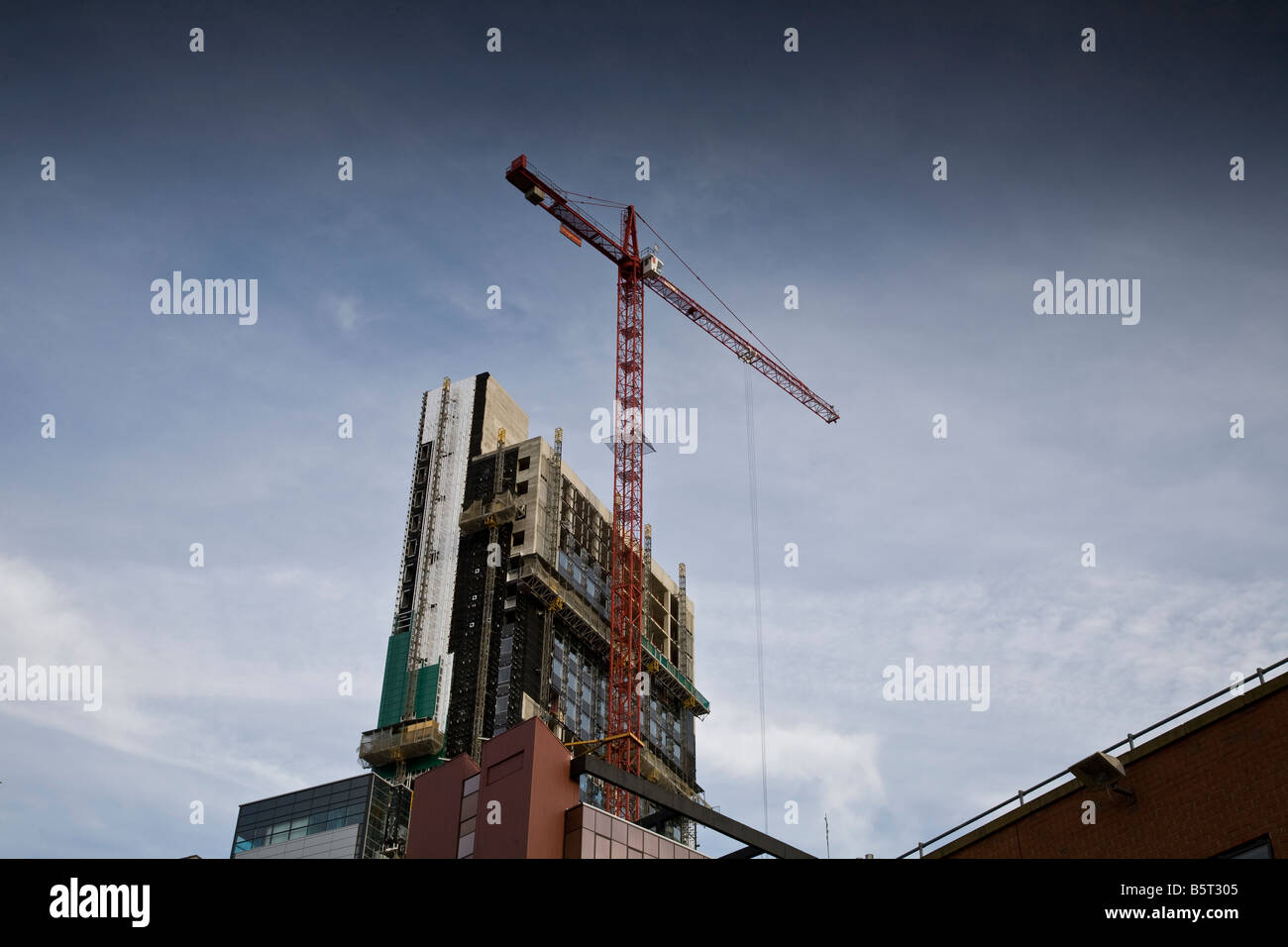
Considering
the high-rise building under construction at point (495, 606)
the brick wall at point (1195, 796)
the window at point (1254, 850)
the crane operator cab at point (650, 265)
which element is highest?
A: the crane operator cab at point (650, 265)

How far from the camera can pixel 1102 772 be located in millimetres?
35469

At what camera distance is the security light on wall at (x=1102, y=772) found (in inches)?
1383

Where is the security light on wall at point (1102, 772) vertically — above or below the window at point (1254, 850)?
above

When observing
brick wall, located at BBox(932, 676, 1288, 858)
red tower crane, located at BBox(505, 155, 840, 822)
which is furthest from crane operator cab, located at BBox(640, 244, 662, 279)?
brick wall, located at BBox(932, 676, 1288, 858)

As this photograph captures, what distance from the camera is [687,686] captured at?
168750 mm

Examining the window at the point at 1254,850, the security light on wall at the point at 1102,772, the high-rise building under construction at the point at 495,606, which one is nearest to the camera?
the window at the point at 1254,850

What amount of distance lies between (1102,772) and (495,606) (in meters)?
103

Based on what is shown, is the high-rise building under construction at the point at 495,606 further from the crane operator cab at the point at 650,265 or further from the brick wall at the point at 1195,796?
the brick wall at the point at 1195,796

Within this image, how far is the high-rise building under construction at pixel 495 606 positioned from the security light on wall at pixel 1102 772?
9200cm

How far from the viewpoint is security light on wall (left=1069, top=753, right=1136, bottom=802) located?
35125 millimetres

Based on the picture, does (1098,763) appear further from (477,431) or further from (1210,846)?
(477,431)

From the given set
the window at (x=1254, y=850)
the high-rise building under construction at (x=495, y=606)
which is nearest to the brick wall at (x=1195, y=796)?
the window at (x=1254, y=850)

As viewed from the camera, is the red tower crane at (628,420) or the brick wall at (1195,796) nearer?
the brick wall at (1195,796)
